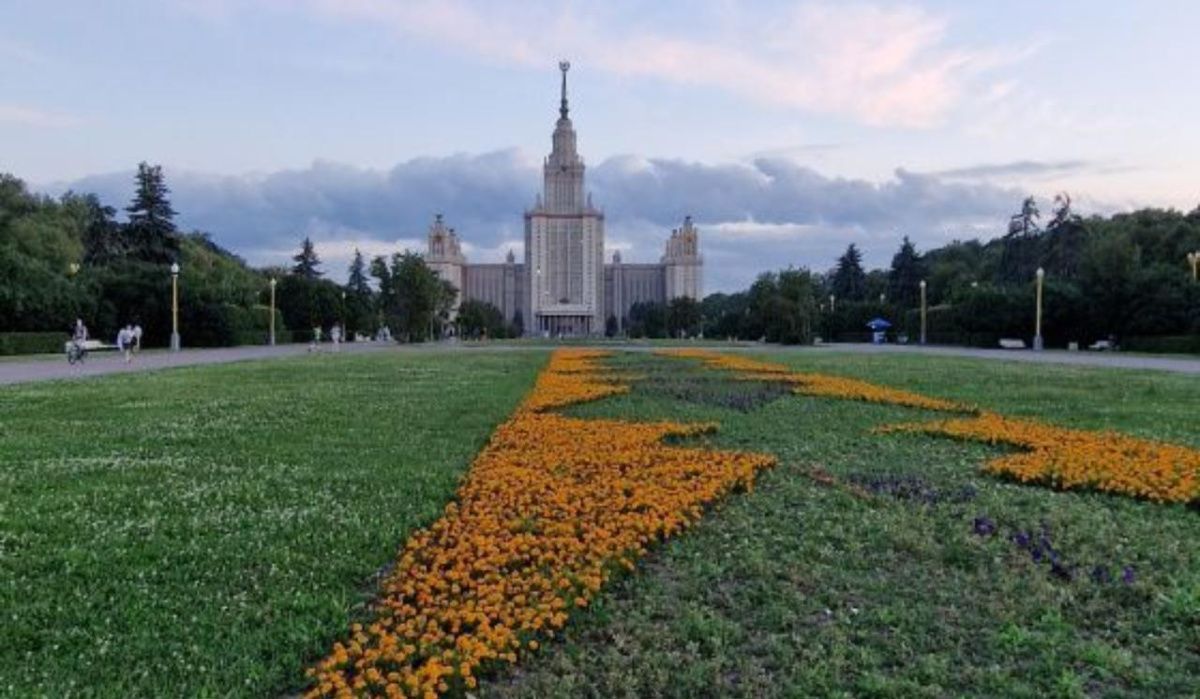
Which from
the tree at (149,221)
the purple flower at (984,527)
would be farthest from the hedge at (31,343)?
the purple flower at (984,527)

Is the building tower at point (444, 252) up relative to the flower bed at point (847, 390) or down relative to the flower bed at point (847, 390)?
up

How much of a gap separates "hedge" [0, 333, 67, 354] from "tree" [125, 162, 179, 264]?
2220cm

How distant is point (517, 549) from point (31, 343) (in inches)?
1604

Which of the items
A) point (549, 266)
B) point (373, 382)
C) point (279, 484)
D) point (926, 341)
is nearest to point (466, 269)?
point (549, 266)

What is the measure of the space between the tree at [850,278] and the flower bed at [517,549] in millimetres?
105509

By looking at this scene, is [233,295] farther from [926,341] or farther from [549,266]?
[549,266]

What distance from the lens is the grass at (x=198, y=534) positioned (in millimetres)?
3803

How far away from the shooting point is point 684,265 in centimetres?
16488

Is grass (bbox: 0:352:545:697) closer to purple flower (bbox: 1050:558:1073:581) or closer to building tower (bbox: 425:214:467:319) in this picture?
purple flower (bbox: 1050:558:1073:581)

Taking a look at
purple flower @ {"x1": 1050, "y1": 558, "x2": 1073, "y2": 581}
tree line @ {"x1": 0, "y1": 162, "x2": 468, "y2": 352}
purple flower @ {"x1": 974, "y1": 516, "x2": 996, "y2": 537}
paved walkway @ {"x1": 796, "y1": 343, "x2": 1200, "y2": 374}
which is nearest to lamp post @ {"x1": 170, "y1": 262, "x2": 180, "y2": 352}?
tree line @ {"x1": 0, "y1": 162, "x2": 468, "y2": 352}

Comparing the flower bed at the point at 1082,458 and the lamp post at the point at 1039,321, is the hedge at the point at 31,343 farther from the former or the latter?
the lamp post at the point at 1039,321

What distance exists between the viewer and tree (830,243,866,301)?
111625 millimetres

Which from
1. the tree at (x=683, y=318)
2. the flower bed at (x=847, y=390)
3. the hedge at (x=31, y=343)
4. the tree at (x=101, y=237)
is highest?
the tree at (x=101, y=237)

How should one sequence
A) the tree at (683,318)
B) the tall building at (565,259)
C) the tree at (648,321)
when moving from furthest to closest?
the tall building at (565,259)
the tree at (648,321)
the tree at (683,318)
